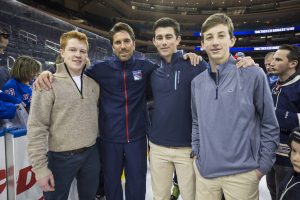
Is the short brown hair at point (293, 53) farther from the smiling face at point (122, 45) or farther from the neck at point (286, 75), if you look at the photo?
the smiling face at point (122, 45)

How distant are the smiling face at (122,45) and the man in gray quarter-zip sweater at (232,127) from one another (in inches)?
28.3

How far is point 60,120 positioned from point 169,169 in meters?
0.97

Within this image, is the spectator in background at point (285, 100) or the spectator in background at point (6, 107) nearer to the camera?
the spectator in background at point (6, 107)

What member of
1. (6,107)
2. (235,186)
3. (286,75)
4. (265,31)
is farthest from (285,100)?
(265,31)

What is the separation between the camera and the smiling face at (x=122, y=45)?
6.79ft

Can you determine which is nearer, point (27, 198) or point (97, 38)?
point (27, 198)

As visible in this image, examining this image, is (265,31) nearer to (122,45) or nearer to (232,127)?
(122,45)

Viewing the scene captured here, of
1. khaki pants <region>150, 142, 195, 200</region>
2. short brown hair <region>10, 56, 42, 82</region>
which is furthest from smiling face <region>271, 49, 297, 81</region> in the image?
short brown hair <region>10, 56, 42, 82</region>

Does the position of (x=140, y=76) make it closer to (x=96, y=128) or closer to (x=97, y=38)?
(x=96, y=128)

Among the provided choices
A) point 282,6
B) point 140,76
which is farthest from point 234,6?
point 140,76

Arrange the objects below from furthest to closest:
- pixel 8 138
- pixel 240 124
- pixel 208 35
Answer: pixel 8 138, pixel 208 35, pixel 240 124

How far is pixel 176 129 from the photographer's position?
196 cm

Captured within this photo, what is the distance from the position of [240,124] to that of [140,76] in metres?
0.94

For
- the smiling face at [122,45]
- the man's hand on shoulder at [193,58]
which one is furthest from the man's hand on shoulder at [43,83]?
the man's hand on shoulder at [193,58]
